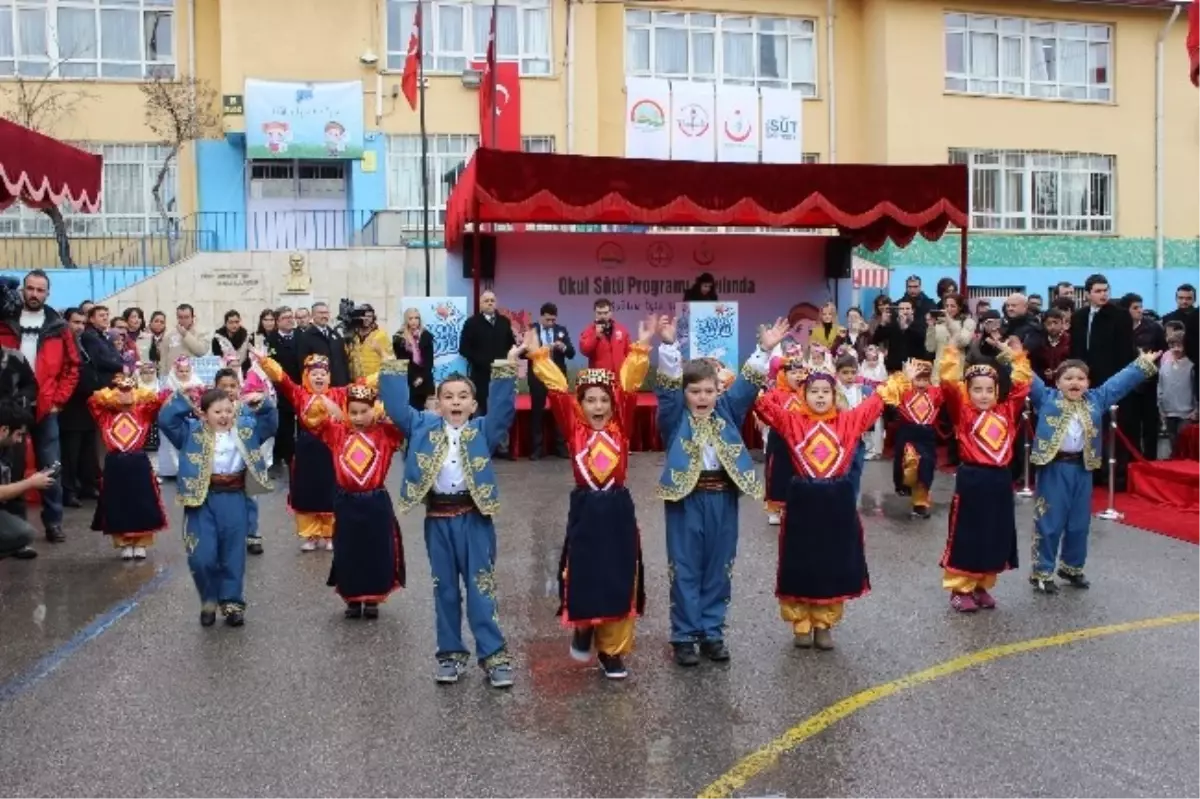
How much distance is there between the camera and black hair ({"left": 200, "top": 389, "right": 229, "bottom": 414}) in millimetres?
7457

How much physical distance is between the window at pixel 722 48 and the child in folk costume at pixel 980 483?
63.8 feet

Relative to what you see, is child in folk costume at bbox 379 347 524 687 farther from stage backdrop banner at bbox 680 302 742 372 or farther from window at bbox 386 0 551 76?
window at bbox 386 0 551 76

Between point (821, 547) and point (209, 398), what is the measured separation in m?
3.61

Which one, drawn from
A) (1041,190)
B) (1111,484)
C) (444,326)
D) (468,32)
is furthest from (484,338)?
(1041,190)

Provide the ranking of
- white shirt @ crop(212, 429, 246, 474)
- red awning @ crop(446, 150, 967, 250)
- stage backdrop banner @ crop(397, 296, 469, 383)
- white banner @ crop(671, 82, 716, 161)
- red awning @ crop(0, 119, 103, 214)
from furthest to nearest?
white banner @ crop(671, 82, 716, 161) → stage backdrop banner @ crop(397, 296, 469, 383) → red awning @ crop(446, 150, 967, 250) → red awning @ crop(0, 119, 103, 214) → white shirt @ crop(212, 429, 246, 474)

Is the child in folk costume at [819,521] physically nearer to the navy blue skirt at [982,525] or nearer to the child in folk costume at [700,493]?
the child in folk costume at [700,493]

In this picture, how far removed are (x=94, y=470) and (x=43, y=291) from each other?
233cm

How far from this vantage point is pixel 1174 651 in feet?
20.8

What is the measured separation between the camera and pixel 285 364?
1318 centimetres

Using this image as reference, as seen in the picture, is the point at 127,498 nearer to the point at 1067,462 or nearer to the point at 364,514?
the point at 364,514

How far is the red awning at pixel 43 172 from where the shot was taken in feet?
33.3

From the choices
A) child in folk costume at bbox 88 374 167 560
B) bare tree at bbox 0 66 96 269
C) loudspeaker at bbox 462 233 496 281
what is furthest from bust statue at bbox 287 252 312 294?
child in folk costume at bbox 88 374 167 560

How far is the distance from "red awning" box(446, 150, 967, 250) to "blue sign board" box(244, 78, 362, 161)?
32.9ft

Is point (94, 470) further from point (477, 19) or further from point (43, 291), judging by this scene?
point (477, 19)
